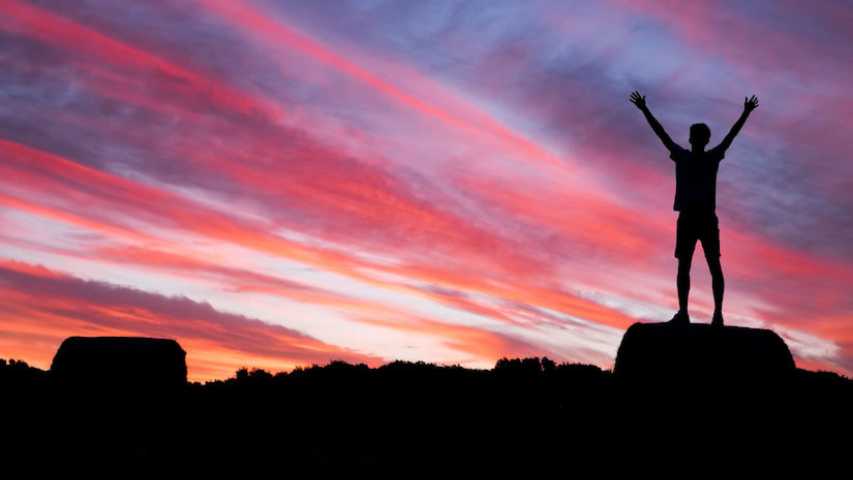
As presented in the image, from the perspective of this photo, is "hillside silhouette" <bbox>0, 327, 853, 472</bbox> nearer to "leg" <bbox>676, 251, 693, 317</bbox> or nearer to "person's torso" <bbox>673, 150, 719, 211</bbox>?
"leg" <bbox>676, 251, 693, 317</bbox>

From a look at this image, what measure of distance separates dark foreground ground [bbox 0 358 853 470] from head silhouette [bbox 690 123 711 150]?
3.30 metres

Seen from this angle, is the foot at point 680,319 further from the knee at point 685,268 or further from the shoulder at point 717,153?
the shoulder at point 717,153

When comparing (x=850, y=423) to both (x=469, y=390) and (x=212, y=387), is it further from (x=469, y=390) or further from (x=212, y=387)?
(x=212, y=387)

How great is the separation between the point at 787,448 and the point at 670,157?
4.24 m

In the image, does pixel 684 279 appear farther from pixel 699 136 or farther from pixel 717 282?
pixel 699 136

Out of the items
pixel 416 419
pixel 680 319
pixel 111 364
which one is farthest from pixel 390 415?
pixel 680 319

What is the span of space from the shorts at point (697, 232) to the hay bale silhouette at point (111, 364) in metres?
14.4

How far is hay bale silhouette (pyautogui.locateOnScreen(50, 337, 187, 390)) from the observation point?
73.5 feet

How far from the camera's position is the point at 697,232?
42.9 feet

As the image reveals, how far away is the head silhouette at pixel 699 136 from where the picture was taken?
42.7 feet

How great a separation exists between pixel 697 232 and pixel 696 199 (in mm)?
Answer: 479

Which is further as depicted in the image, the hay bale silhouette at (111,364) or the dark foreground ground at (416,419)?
the hay bale silhouette at (111,364)

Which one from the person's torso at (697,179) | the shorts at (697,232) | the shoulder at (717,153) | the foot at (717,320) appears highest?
the shoulder at (717,153)

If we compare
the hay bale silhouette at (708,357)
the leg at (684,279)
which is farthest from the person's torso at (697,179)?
the hay bale silhouette at (708,357)
